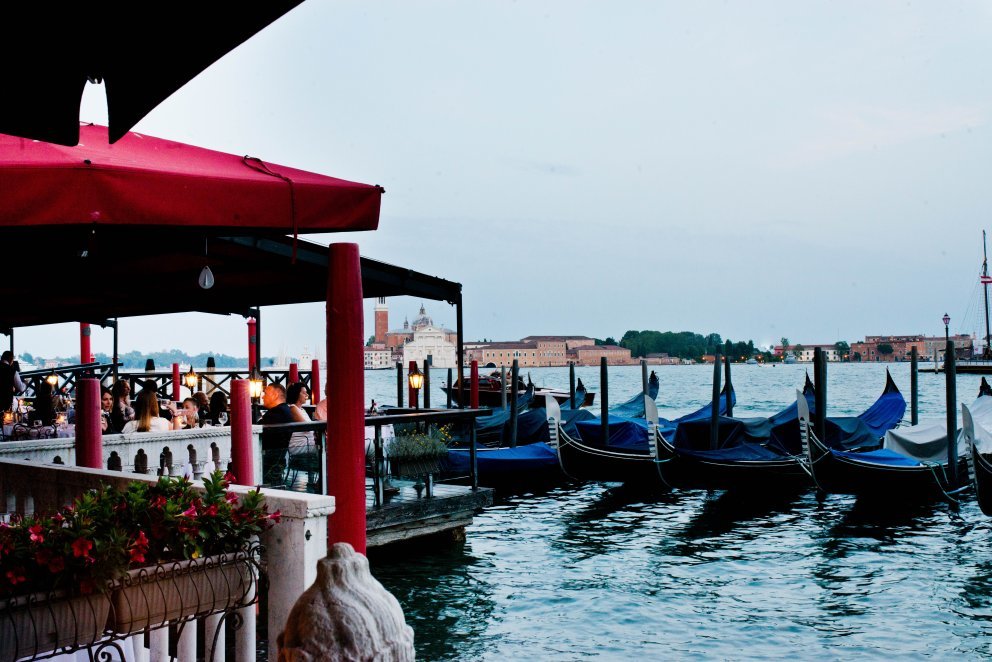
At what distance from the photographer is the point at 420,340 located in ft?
369

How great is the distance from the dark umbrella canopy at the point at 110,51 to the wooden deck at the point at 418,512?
14.9ft

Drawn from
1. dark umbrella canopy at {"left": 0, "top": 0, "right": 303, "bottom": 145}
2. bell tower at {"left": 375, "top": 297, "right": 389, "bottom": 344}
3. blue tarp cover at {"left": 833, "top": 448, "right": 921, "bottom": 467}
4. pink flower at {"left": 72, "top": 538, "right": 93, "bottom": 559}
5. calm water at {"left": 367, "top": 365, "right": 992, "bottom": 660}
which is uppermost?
bell tower at {"left": 375, "top": 297, "right": 389, "bottom": 344}

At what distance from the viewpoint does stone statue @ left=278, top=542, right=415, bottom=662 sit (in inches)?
64.3

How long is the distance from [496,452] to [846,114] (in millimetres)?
29927

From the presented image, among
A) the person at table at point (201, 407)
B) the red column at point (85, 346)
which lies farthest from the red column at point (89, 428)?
the red column at point (85, 346)

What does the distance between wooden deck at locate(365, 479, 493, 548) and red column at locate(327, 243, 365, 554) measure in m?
3.62

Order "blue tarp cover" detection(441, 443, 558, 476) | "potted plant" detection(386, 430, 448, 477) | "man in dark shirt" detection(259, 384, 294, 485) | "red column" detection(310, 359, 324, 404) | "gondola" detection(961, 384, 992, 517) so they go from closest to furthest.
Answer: "man in dark shirt" detection(259, 384, 294, 485) < "potted plant" detection(386, 430, 448, 477) < "gondola" detection(961, 384, 992, 517) < "red column" detection(310, 359, 324, 404) < "blue tarp cover" detection(441, 443, 558, 476)

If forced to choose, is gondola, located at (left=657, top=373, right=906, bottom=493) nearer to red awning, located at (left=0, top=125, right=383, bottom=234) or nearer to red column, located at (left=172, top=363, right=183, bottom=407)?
red column, located at (left=172, top=363, right=183, bottom=407)

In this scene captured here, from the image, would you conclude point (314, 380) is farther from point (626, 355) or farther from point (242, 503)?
point (626, 355)

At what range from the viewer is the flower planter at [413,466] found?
6762 millimetres

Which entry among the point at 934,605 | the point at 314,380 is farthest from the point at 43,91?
the point at 314,380

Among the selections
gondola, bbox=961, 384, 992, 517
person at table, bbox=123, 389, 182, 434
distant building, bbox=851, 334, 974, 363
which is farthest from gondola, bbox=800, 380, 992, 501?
distant building, bbox=851, 334, 974, 363

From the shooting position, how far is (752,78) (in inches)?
898

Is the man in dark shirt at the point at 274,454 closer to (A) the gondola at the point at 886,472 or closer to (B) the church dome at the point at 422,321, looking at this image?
(A) the gondola at the point at 886,472
